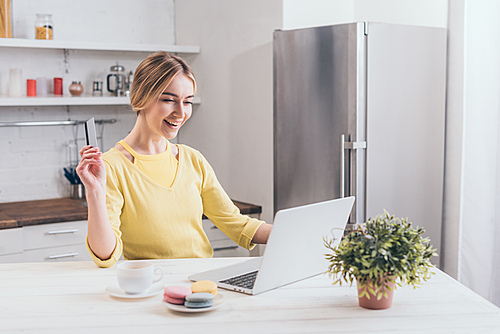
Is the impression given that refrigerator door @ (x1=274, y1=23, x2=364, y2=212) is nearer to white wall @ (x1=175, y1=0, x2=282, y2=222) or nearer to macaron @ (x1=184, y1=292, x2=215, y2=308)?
white wall @ (x1=175, y1=0, x2=282, y2=222)

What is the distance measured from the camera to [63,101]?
11.1 ft

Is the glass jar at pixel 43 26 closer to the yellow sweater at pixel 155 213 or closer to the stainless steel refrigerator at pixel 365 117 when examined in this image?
the stainless steel refrigerator at pixel 365 117

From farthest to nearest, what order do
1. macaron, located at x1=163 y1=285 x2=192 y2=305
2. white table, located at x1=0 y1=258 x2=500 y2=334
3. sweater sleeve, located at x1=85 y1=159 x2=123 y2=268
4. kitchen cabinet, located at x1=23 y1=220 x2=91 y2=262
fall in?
kitchen cabinet, located at x1=23 y1=220 x2=91 y2=262, sweater sleeve, located at x1=85 y1=159 x2=123 y2=268, macaron, located at x1=163 y1=285 x2=192 y2=305, white table, located at x1=0 y1=258 x2=500 y2=334

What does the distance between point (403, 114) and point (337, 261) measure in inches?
64.1

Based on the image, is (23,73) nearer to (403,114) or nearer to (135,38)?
(135,38)

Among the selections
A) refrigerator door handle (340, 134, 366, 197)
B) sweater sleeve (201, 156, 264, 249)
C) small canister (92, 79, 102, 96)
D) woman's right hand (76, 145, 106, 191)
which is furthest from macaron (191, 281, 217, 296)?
small canister (92, 79, 102, 96)

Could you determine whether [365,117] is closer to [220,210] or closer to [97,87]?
[220,210]

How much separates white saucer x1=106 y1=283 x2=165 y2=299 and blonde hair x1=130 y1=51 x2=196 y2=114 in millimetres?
673

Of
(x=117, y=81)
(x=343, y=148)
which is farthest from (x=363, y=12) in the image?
(x=117, y=81)

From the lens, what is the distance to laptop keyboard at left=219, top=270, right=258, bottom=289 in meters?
1.55

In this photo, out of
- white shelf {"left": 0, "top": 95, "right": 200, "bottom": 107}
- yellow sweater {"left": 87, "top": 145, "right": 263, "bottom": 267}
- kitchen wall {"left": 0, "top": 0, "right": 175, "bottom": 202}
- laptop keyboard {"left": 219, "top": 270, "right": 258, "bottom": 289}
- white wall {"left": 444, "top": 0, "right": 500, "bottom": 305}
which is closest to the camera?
laptop keyboard {"left": 219, "top": 270, "right": 258, "bottom": 289}

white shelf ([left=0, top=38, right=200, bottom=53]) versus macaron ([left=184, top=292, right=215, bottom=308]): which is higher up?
white shelf ([left=0, top=38, right=200, bottom=53])

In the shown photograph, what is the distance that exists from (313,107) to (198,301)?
1680 millimetres

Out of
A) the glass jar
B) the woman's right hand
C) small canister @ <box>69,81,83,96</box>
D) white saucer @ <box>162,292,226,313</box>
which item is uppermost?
the glass jar
